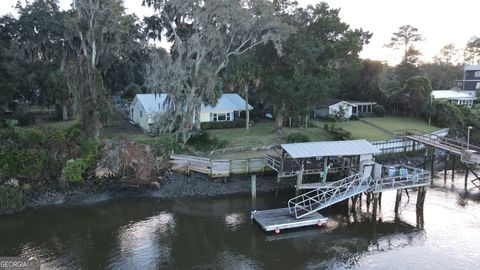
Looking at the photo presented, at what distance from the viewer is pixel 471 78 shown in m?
74.5

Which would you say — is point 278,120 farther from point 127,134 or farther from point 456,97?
point 456,97

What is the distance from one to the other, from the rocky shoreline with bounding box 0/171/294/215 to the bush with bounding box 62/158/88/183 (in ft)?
1.83

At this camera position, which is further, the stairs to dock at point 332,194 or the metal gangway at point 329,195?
the stairs to dock at point 332,194

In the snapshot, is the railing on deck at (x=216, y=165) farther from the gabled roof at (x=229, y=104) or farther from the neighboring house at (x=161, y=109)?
the gabled roof at (x=229, y=104)

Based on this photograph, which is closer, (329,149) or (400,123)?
(329,149)

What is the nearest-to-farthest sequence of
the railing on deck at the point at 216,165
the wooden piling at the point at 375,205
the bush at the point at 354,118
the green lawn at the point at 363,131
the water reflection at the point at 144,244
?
the water reflection at the point at 144,244 < the wooden piling at the point at 375,205 < the railing on deck at the point at 216,165 < the green lawn at the point at 363,131 < the bush at the point at 354,118

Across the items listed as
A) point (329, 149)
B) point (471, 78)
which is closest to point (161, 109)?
point (329, 149)

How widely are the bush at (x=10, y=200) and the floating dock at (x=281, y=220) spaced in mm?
14617

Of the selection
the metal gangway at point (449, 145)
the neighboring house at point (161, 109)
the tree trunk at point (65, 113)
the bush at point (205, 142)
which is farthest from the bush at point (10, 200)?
the metal gangway at point (449, 145)

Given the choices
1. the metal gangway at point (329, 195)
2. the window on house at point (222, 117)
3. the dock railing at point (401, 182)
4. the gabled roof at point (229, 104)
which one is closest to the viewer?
the metal gangway at point (329, 195)

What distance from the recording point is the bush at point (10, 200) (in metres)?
24.1

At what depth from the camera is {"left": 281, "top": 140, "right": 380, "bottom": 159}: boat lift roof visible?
25516 millimetres

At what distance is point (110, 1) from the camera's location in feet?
121

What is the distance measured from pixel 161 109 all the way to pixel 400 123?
99.0 ft
